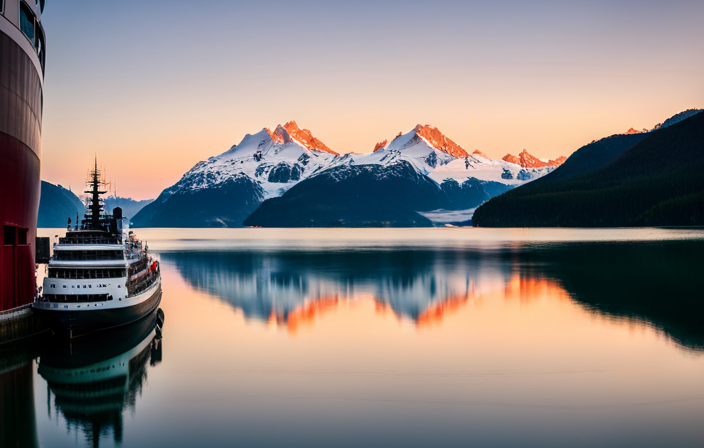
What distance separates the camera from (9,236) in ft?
118

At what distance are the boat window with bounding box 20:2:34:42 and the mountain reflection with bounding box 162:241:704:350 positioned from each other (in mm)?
25223

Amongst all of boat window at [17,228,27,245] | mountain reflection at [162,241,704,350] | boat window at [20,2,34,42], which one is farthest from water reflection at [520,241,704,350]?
boat window at [20,2,34,42]

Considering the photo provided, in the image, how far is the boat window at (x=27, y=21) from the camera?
3918cm

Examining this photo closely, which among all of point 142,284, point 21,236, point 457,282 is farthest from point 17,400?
point 457,282

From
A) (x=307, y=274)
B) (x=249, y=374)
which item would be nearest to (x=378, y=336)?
(x=249, y=374)

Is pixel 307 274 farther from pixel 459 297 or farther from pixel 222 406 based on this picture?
pixel 222 406

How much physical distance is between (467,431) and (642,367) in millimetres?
13389

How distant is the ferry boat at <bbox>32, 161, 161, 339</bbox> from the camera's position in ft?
120

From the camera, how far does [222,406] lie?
1009 inches

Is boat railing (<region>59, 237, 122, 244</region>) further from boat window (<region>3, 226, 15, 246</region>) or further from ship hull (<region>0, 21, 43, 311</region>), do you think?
boat window (<region>3, 226, 15, 246</region>)

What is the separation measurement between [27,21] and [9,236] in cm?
1440

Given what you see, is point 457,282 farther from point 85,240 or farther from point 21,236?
point 21,236

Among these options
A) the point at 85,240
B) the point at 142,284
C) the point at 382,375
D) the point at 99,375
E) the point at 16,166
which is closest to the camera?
the point at 382,375

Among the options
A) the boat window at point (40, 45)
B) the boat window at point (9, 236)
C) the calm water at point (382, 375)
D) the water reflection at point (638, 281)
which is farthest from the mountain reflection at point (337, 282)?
the boat window at point (40, 45)
